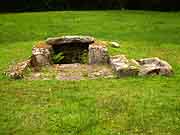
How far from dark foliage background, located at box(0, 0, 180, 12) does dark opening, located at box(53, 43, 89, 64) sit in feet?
49.8

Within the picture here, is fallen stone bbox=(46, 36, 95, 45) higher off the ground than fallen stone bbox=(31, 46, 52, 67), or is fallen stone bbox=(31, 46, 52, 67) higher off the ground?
fallen stone bbox=(46, 36, 95, 45)

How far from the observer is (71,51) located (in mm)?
16438

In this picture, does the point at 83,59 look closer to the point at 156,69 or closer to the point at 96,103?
the point at 156,69

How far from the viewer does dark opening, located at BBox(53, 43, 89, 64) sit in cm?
Answer: 1616

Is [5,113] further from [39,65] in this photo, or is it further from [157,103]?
[39,65]

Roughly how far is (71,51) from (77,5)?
16160 mm

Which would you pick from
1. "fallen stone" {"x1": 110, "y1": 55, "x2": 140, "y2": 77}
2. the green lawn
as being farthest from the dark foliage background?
"fallen stone" {"x1": 110, "y1": 55, "x2": 140, "y2": 77}

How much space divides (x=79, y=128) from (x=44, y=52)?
6.88 metres

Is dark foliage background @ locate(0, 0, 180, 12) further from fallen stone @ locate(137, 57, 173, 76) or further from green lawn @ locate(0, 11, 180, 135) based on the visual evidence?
fallen stone @ locate(137, 57, 173, 76)

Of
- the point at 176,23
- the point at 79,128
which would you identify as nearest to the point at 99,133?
the point at 79,128

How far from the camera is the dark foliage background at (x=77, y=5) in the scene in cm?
3080

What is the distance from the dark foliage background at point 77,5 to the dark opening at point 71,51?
15173 mm

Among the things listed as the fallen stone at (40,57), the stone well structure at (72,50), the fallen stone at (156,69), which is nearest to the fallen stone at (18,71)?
the fallen stone at (40,57)

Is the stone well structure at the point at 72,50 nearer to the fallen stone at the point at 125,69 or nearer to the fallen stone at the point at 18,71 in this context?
the fallen stone at the point at 18,71
